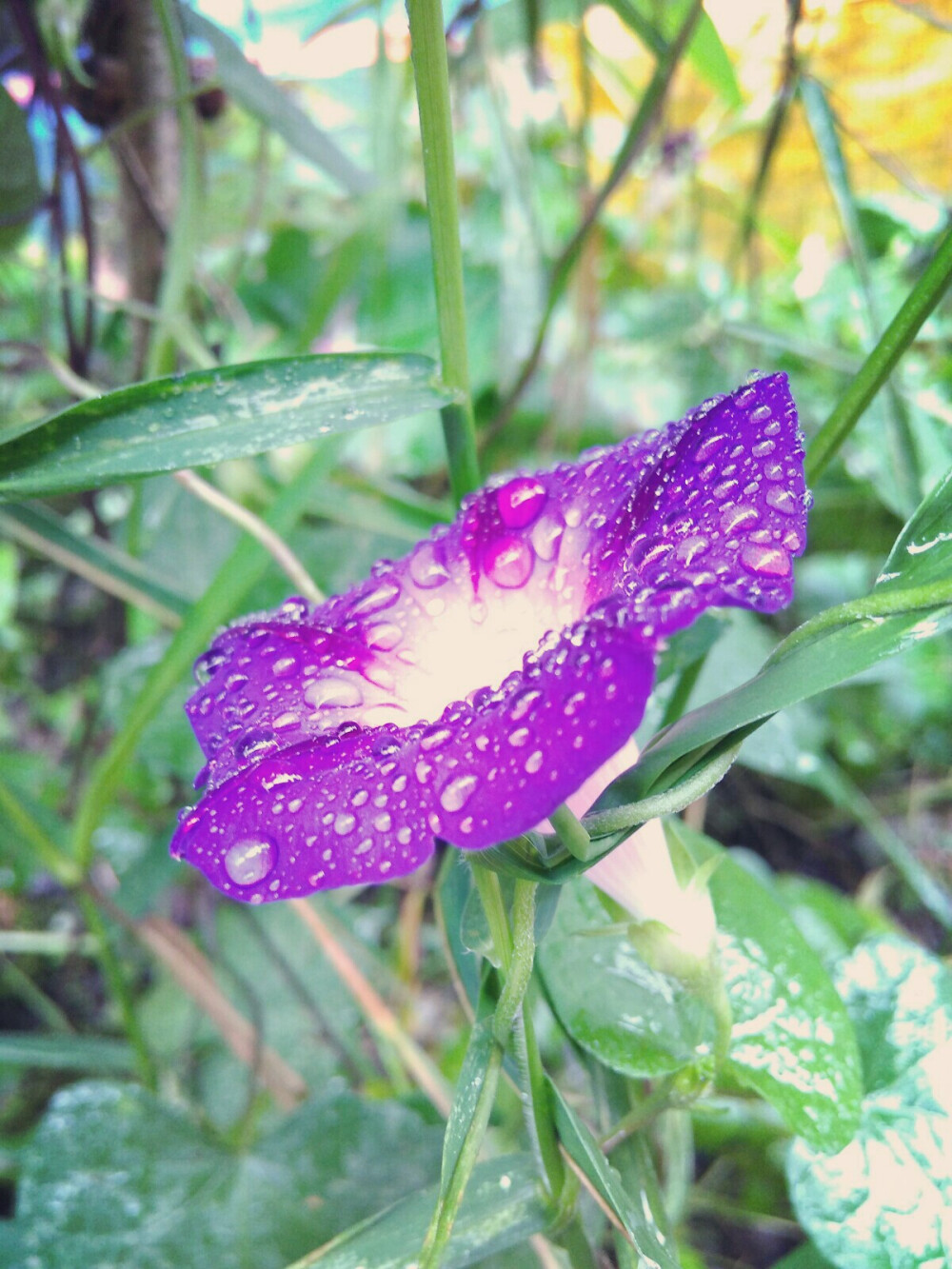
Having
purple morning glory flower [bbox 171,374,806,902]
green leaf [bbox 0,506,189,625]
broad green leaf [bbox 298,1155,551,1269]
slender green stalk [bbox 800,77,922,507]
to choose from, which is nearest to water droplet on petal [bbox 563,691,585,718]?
purple morning glory flower [bbox 171,374,806,902]

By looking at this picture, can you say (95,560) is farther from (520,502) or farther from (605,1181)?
(605,1181)

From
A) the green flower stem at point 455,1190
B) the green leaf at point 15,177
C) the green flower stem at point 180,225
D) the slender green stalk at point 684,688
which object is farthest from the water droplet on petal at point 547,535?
the green leaf at point 15,177

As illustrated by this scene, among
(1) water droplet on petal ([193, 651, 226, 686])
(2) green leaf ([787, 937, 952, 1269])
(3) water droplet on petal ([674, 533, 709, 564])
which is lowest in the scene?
(2) green leaf ([787, 937, 952, 1269])

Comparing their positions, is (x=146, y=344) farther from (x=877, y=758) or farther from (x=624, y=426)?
(x=877, y=758)

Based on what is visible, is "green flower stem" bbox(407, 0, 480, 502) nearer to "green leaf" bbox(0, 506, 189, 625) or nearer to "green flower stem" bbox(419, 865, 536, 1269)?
"green flower stem" bbox(419, 865, 536, 1269)

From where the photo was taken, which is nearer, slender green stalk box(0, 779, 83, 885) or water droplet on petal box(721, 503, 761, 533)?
water droplet on petal box(721, 503, 761, 533)

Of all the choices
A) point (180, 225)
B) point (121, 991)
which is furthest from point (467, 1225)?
point (180, 225)

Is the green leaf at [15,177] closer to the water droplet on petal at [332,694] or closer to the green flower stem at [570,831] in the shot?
the water droplet on petal at [332,694]
